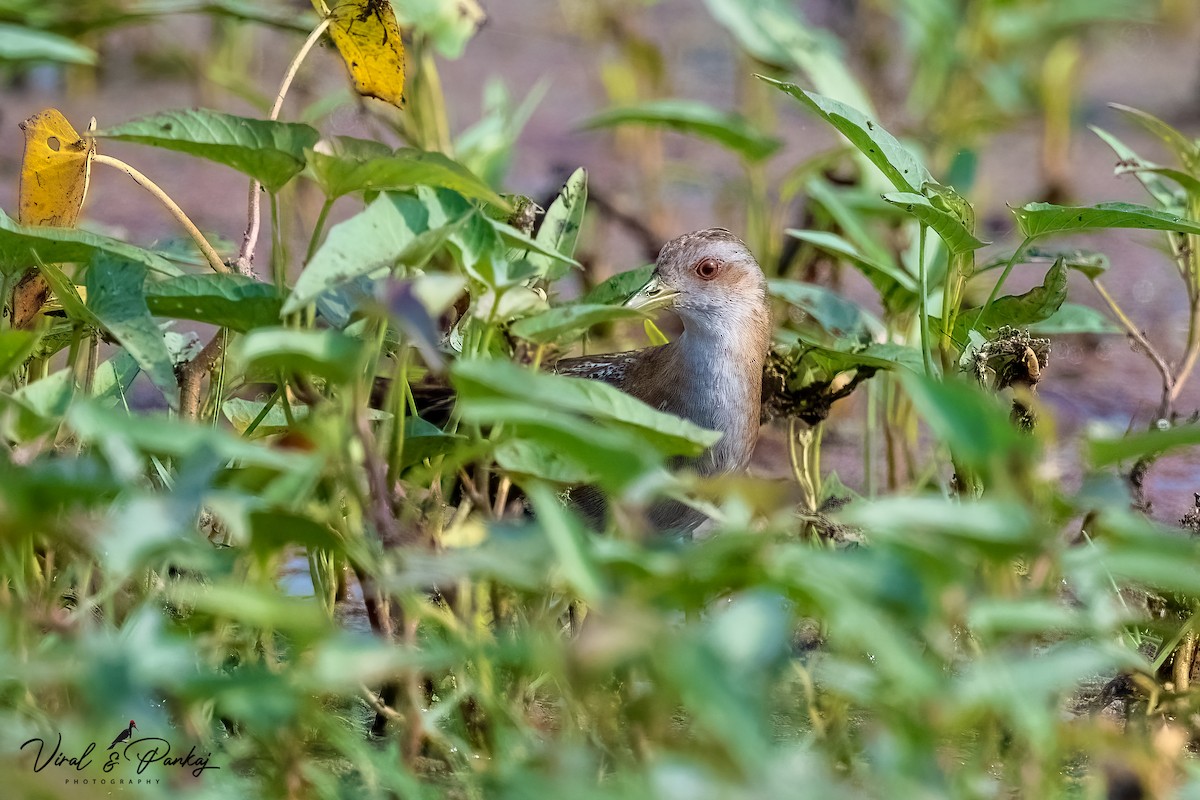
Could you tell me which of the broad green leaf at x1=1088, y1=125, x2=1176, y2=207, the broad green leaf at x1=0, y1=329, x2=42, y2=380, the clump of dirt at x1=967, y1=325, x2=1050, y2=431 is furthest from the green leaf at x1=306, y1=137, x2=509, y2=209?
the broad green leaf at x1=1088, y1=125, x2=1176, y2=207

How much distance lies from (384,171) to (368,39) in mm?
678

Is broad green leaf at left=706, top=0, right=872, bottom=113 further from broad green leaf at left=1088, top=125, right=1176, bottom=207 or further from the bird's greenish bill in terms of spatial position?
broad green leaf at left=1088, top=125, right=1176, bottom=207

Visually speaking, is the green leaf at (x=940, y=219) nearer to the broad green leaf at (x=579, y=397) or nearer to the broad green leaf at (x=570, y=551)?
the broad green leaf at (x=579, y=397)

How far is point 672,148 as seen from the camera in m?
6.51

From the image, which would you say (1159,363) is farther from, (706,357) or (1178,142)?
(706,357)

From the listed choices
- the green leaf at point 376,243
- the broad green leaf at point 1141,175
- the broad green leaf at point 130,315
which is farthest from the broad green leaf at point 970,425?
the broad green leaf at point 1141,175

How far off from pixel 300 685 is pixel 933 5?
445cm

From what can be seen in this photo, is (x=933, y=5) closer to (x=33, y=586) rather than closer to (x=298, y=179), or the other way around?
(x=298, y=179)

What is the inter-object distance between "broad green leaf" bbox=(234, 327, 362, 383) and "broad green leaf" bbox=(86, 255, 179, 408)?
1.12 ft

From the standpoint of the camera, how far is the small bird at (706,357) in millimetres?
3221

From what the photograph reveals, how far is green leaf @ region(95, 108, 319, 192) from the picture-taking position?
1954 millimetres

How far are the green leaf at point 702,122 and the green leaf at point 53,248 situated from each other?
176cm

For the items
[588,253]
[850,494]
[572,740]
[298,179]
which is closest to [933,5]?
[588,253]

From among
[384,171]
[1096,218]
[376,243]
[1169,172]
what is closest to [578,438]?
[376,243]
